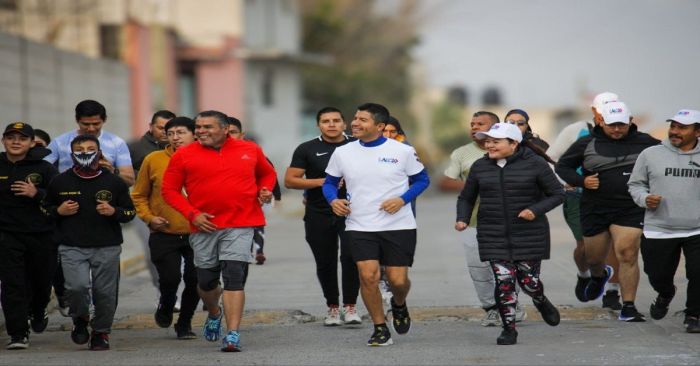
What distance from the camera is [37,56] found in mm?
22516

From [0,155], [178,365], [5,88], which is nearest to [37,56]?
[5,88]

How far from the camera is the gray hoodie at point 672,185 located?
10977 mm

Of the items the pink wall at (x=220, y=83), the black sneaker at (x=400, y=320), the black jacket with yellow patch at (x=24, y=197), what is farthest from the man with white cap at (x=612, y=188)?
the pink wall at (x=220, y=83)

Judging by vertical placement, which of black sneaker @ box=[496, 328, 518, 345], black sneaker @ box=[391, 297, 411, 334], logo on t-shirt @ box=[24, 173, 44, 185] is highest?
logo on t-shirt @ box=[24, 173, 44, 185]

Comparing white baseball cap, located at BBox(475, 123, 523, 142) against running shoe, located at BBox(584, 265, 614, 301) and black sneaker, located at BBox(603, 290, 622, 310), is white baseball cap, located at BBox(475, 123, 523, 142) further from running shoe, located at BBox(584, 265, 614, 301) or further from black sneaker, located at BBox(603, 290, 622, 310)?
black sneaker, located at BBox(603, 290, 622, 310)

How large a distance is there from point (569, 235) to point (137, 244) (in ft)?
24.5

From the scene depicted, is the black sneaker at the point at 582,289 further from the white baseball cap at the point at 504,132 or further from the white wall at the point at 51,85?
the white wall at the point at 51,85

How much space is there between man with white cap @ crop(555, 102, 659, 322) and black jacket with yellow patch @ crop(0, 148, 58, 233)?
4467 millimetres

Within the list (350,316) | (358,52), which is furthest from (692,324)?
(358,52)

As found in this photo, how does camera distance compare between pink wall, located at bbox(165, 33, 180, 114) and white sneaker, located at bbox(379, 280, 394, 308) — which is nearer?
white sneaker, located at bbox(379, 280, 394, 308)

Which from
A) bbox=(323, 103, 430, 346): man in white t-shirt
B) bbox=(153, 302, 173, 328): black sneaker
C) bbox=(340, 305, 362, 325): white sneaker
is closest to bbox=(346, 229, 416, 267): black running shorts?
bbox=(323, 103, 430, 346): man in white t-shirt

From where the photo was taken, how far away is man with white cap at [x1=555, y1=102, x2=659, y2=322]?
11672mm

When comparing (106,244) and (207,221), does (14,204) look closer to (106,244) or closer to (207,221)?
(106,244)

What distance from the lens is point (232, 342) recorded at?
1020 cm
